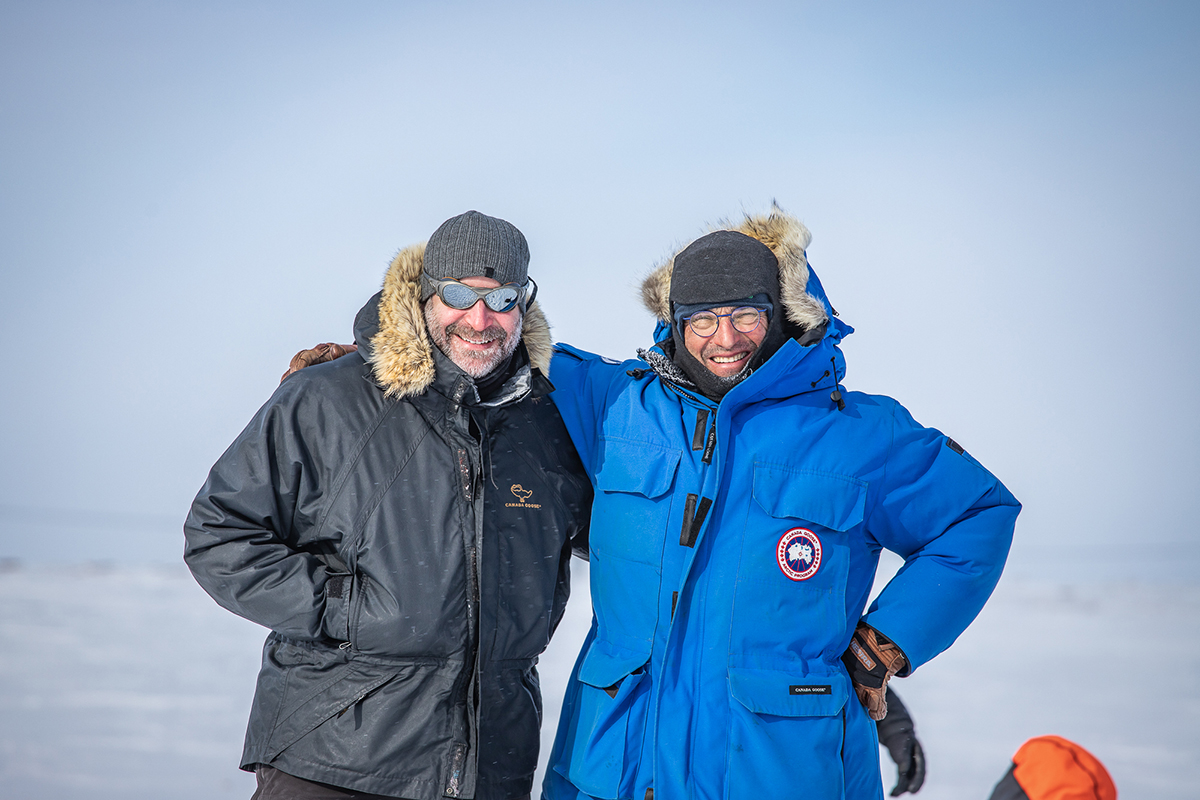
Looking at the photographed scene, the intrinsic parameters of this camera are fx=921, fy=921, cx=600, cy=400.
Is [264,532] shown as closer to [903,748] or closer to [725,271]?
[725,271]

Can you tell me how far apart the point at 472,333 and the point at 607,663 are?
80 cm

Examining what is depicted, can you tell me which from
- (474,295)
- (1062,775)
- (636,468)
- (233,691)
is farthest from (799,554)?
(233,691)

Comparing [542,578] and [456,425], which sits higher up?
[456,425]

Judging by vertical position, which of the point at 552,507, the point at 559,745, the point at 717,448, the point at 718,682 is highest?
the point at 717,448

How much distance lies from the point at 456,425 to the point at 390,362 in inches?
7.8

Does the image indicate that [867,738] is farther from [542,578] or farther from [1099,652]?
[1099,652]

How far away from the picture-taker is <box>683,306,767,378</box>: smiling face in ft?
6.96

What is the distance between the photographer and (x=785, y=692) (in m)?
1.91

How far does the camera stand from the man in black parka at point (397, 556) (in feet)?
6.28

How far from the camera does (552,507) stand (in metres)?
2.14

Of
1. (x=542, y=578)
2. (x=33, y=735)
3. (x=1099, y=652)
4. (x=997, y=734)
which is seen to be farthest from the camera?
(x=1099, y=652)

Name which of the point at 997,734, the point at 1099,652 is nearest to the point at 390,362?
the point at 997,734

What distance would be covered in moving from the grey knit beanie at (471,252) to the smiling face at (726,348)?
1.58 ft

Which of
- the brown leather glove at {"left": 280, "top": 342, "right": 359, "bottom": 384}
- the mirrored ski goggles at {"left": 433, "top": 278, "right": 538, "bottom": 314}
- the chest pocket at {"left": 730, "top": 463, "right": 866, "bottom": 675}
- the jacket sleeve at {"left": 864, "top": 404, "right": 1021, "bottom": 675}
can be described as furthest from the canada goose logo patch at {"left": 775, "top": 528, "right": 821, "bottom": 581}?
the brown leather glove at {"left": 280, "top": 342, "right": 359, "bottom": 384}
